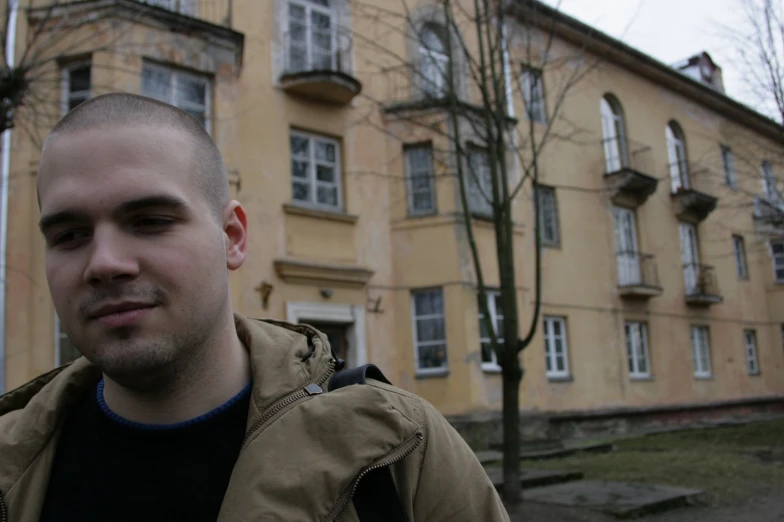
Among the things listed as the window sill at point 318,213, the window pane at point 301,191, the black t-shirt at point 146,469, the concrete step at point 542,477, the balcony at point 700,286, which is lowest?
the concrete step at point 542,477

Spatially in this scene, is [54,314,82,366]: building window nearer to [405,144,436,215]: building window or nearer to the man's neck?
[405,144,436,215]: building window

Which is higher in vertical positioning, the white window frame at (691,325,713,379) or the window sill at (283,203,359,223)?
the window sill at (283,203,359,223)

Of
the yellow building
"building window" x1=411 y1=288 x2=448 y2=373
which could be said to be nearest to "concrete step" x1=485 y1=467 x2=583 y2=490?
the yellow building

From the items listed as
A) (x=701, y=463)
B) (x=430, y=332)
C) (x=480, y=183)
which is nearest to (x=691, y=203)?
(x=480, y=183)

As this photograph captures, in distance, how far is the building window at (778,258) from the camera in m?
26.8

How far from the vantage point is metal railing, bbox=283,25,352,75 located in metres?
13.9

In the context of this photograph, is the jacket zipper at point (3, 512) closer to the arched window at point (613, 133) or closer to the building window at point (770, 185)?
the building window at point (770, 185)

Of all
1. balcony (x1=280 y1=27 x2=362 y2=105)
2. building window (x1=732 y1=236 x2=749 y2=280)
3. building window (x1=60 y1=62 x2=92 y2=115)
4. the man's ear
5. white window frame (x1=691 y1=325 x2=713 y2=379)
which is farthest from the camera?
building window (x1=732 y1=236 x2=749 y2=280)

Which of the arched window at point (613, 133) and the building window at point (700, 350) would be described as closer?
the arched window at point (613, 133)

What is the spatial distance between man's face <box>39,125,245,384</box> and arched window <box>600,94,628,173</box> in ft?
61.9

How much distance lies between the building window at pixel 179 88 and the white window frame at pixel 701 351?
1618 centimetres

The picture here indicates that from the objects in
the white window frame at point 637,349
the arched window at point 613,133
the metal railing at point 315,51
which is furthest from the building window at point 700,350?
the metal railing at point 315,51

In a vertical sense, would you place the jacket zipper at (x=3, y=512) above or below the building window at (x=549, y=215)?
below

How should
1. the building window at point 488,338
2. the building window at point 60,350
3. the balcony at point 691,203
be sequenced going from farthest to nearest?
1. the balcony at point 691,203
2. the building window at point 488,338
3. the building window at point 60,350
